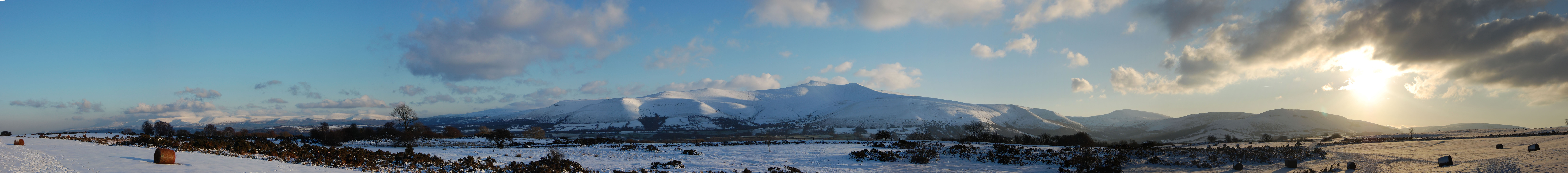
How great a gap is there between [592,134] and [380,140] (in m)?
112

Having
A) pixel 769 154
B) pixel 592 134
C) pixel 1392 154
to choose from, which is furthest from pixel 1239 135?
pixel 592 134

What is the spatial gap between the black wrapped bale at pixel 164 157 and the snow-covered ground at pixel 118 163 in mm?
130

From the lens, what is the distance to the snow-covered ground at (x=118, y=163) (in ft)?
42.4

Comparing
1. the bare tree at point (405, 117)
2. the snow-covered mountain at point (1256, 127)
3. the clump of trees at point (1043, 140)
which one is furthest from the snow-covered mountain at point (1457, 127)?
the bare tree at point (405, 117)

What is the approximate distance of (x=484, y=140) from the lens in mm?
52375

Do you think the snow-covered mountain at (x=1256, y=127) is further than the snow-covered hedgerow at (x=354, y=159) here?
Yes

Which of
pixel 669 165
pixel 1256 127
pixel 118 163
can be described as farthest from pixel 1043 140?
pixel 1256 127

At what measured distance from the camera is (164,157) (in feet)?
47.0

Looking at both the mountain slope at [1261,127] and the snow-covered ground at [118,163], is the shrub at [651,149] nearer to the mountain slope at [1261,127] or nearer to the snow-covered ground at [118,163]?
the snow-covered ground at [118,163]

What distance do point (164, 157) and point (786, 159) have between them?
2427 centimetres

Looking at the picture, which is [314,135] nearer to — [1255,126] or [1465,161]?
[1465,161]

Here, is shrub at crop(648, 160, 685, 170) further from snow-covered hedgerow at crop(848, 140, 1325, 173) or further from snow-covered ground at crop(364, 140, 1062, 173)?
snow-covered hedgerow at crop(848, 140, 1325, 173)

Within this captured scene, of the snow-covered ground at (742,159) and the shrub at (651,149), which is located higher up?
the shrub at (651,149)

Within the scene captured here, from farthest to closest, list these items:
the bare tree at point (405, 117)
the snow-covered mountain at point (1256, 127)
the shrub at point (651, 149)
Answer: the snow-covered mountain at point (1256, 127), the bare tree at point (405, 117), the shrub at point (651, 149)
